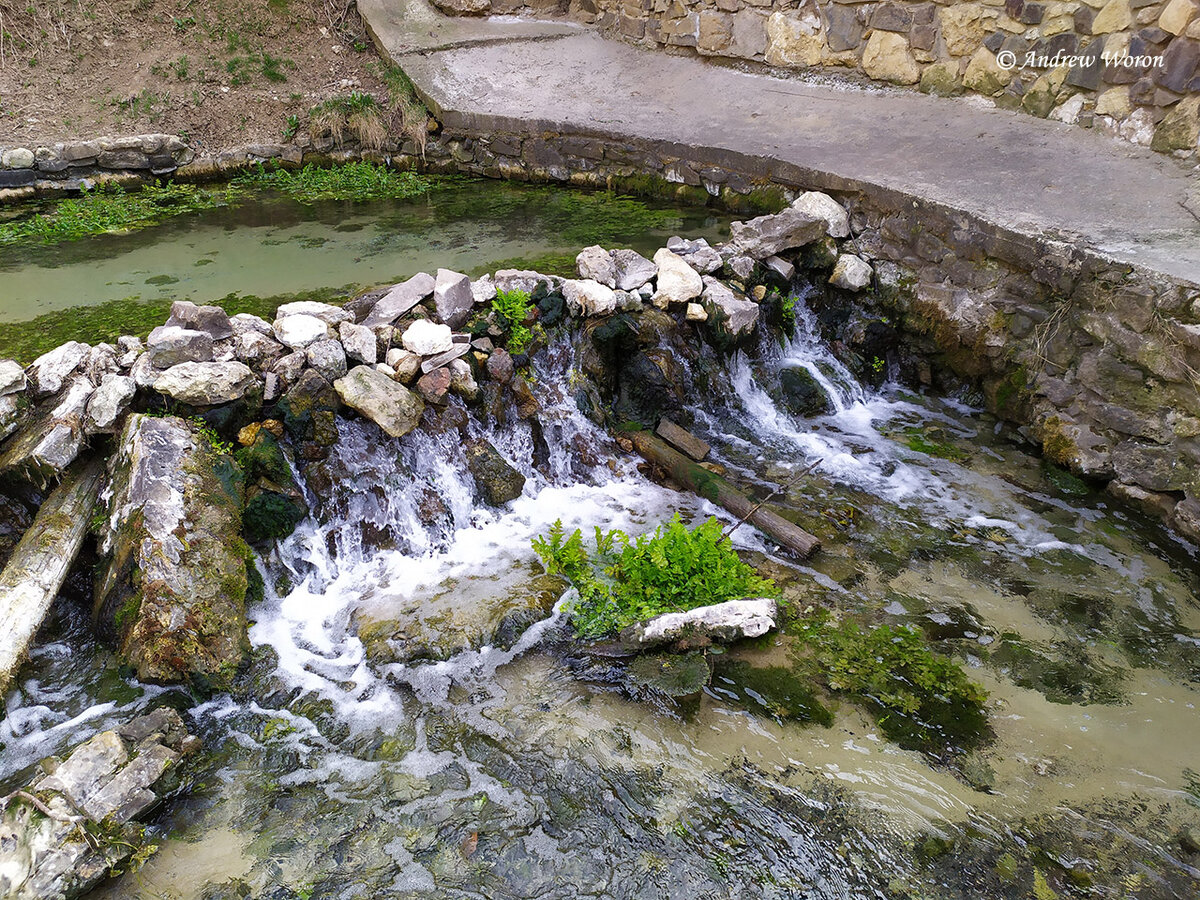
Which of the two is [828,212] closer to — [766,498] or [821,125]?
[821,125]

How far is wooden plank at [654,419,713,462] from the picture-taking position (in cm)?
507

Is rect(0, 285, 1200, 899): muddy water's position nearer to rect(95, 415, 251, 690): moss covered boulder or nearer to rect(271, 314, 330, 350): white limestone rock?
rect(95, 415, 251, 690): moss covered boulder

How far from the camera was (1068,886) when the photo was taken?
272 cm

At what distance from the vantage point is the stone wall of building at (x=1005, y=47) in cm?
566

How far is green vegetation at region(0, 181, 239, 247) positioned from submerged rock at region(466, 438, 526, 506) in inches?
195

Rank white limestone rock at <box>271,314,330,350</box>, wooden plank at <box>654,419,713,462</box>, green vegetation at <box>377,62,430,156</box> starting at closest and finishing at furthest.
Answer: white limestone rock at <box>271,314,330,350</box>
wooden plank at <box>654,419,713,462</box>
green vegetation at <box>377,62,430,156</box>

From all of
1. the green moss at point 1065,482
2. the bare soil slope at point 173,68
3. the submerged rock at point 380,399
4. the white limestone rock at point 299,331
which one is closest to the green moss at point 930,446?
the green moss at point 1065,482

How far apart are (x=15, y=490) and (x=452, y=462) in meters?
→ 2.14

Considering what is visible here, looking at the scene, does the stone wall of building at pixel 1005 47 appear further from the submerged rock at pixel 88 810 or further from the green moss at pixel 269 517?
the submerged rock at pixel 88 810

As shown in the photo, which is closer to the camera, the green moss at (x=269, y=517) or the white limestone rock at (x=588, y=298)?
the green moss at (x=269, y=517)

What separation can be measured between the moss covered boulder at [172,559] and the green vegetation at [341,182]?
16.5 feet

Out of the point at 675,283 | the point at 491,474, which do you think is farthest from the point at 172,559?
the point at 675,283

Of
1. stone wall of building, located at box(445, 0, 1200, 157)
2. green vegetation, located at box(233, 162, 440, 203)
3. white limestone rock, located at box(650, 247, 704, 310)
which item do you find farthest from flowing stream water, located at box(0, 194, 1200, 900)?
green vegetation, located at box(233, 162, 440, 203)

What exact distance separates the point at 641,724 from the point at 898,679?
1.15 metres
